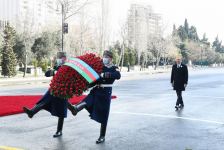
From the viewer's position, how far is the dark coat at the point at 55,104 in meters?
7.75

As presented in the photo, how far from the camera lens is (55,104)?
305 inches

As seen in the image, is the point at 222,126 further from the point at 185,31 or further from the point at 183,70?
the point at 185,31

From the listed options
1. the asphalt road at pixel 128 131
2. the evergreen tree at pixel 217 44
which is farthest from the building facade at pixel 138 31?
the evergreen tree at pixel 217 44

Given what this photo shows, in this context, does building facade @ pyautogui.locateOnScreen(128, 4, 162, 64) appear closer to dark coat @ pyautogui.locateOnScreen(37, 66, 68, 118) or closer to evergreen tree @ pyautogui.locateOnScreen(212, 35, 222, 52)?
dark coat @ pyautogui.locateOnScreen(37, 66, 68, 118)

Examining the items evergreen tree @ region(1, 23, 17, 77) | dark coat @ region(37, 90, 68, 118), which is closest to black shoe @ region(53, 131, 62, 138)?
dark coat @ region(37, 90, 68, 118)

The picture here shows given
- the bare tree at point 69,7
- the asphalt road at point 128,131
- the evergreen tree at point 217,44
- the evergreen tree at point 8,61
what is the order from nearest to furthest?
the asphalt road at point 128,131 → the evergreen tree at point 8,61 → the bare tree at point 69,7 → the evergreen tree at point 217,44

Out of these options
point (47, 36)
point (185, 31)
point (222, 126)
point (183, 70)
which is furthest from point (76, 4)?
point (185, 31)

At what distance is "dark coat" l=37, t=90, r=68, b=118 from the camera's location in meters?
7.75

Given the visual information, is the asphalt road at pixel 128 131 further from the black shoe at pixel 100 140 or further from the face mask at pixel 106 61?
the face mask at pixel 106 61

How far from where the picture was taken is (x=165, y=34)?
281ft

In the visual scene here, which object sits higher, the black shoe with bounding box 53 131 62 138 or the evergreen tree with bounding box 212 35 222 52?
the evergreen tree with bounding box 212 35 222 52

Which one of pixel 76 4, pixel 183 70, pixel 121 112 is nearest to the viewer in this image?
pixel 121 112

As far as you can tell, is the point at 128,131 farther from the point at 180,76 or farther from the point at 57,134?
the point at 180,76

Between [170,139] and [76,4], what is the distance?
39.6 m
